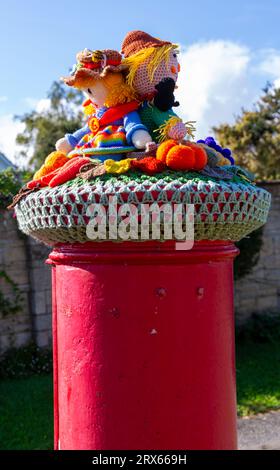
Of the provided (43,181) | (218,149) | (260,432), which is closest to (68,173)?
(43,181)

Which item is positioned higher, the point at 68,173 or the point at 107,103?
the point at 107,103

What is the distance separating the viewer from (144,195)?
3.90 ft

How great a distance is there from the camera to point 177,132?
135cm

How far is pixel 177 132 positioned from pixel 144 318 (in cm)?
44

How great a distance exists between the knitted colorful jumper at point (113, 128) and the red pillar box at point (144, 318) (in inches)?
6.2

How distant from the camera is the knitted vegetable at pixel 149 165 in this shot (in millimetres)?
1257

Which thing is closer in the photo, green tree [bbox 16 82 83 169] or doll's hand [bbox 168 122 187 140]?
doll's hand [bbox 168 122 187 140]

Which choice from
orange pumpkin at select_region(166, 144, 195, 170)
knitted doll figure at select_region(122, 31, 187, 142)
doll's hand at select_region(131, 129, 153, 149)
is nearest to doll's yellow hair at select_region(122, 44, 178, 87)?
knitted doll figure at select_region(122, 31, 187, 142)

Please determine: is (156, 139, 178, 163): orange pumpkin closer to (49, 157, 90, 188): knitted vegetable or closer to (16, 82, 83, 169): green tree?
(49, 157, 90, 188): knitted vegetable

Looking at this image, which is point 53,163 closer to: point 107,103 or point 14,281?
point 107,103

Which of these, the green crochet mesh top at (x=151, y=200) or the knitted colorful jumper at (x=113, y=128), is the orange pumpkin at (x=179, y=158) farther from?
the knitted colorful jumper at (x=113, y=128)

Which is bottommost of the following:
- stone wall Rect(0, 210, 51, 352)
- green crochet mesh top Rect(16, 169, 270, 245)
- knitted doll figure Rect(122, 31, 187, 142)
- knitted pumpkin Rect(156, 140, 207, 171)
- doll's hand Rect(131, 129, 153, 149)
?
stone wall Rect(0, 210, 51, 352)

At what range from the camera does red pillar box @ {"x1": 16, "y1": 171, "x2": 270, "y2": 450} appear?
1252mm

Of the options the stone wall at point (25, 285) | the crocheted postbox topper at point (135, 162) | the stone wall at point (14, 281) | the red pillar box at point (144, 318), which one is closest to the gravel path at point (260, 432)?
the stone wall at point (25, 285)
